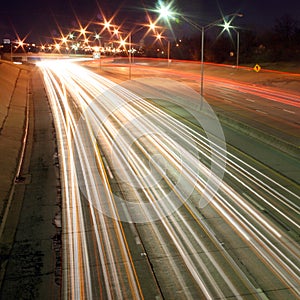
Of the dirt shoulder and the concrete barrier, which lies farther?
the concrete barrier

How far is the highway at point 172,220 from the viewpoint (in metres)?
10.4

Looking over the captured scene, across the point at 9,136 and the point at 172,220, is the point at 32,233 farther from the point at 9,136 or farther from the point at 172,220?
the point at 9,136

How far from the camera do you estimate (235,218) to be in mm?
14164

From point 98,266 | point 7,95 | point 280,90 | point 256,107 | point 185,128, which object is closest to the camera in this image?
point 98,266

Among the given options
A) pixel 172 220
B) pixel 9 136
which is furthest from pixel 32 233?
pixel 9 136

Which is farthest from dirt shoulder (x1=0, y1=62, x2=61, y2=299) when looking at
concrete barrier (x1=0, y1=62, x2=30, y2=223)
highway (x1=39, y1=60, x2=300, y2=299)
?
highway (x1=39, y1=60, x2=300, y2=299)

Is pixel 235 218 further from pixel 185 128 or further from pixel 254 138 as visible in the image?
pixel 185 128

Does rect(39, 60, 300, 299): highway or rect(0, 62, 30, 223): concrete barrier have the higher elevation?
rect(39, 60, 300, 299): highway

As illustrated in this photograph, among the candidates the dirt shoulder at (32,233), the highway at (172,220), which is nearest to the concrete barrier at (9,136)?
the dirt shoulder at (32,233)

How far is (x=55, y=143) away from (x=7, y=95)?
68.2ft

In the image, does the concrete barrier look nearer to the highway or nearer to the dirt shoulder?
the dirt shoulder

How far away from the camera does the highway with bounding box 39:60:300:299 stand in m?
10.4

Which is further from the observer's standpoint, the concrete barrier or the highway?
the concrete barrier

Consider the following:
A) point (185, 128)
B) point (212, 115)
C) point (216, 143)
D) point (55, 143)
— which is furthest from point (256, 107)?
point (55, 143)
